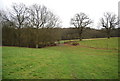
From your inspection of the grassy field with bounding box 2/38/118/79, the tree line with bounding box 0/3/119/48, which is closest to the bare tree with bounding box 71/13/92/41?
the tree line with bounding box 0/3/119/48

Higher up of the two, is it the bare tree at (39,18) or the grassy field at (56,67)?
the bare tree at (39,18)

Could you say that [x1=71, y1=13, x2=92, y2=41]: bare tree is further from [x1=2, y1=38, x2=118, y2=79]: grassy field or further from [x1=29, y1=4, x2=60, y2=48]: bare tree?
[x1=2, y1=38, x2=118, y2=79]: grassy field

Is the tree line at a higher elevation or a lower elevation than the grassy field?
higher

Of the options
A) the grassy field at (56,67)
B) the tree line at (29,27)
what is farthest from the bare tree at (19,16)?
the grassy field at (56,67)

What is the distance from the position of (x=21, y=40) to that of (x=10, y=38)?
299 centimetres

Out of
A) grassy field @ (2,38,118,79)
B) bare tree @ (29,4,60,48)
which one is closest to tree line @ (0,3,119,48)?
bare tree @ (29,4,60,48)

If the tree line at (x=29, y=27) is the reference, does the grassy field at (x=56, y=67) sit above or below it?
below

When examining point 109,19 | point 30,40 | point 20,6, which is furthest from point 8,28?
point 109,19

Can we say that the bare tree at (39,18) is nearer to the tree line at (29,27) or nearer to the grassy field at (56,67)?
the tree line at (29,27)

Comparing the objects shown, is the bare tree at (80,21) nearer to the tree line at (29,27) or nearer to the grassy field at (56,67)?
the tree line at (29,27)

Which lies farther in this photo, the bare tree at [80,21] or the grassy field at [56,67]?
the bare tree at [80,21]

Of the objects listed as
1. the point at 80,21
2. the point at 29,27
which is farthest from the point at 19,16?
the point at 80,21

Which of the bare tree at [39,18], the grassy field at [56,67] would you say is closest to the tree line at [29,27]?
the bare tree at [39,18]

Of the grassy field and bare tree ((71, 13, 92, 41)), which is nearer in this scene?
the grassy field
